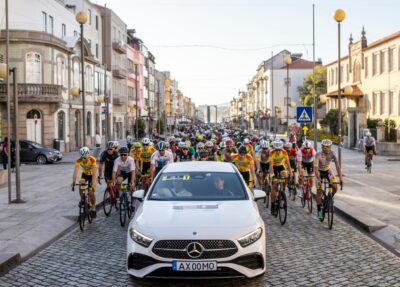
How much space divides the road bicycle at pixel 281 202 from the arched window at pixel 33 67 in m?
28.2

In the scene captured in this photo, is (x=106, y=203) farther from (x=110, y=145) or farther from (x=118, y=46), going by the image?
(x=118, y=46)

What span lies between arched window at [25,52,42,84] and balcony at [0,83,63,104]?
3.31 feet

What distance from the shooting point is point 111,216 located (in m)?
13.3

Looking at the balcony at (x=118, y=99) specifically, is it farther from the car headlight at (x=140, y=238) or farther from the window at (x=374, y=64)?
the car headlight at (x=140, y=238)

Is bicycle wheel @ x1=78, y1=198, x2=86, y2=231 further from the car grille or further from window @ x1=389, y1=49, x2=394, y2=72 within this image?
window @ x1=389, y1=49, x2=394, y2=72

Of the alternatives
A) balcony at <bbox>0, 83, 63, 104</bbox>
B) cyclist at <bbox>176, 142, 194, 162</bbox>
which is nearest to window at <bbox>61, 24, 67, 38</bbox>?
balcony at <bbox>0, 83, 63, 104</bbox>

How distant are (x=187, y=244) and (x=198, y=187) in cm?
192

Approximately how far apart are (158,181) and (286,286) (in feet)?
8.71

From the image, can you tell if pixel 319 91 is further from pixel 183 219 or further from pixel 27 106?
pixel 183 219

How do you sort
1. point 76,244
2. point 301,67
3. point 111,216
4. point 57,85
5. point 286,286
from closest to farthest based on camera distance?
1. point 286,286
2. point 76,244
3. point 111,216
4. point 57,85
5. point 301,67

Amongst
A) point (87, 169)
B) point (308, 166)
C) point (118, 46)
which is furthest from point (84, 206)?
point (118, 46)

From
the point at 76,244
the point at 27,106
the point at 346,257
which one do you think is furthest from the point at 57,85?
the point at 346,257

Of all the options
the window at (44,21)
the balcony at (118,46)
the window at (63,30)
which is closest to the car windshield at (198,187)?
the window at (44,21)

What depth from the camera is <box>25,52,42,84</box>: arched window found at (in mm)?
37219
